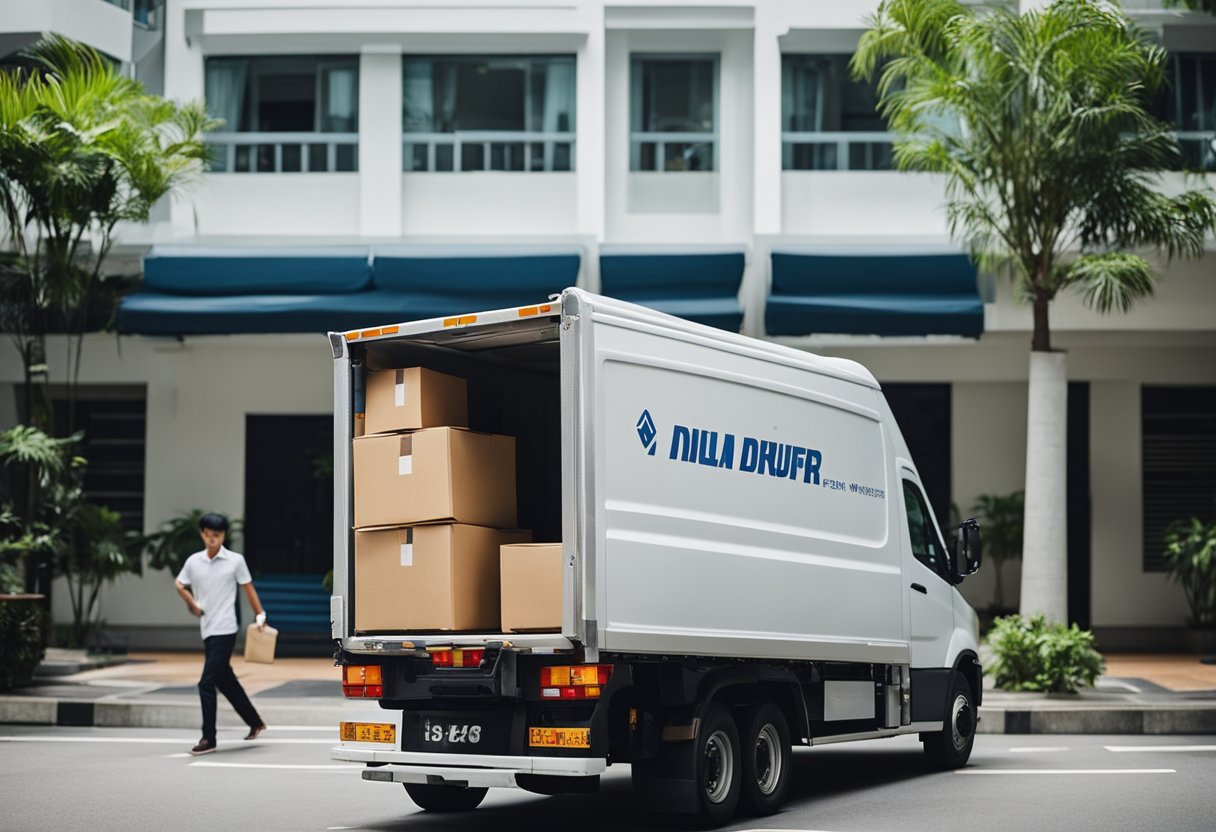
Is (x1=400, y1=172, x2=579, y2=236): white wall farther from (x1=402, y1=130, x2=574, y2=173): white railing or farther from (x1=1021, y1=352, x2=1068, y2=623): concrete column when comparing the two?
(x1=1021, y1=352, x2=1068, y2=623): concrete column

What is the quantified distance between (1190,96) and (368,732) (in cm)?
1597

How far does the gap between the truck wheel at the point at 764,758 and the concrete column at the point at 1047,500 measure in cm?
739

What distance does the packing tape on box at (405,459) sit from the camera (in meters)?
8.65

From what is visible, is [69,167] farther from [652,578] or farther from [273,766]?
[652,578]

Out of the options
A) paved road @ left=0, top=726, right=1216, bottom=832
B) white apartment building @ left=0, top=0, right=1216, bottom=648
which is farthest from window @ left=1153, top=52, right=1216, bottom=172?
paved road @ left=0, top=726, right=1216, bottom=832

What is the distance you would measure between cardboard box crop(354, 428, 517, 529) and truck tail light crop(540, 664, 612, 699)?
1.08m

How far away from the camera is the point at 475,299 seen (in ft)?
61.0

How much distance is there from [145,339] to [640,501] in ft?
45.1

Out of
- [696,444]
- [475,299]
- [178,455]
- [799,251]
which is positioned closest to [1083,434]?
[799,251]

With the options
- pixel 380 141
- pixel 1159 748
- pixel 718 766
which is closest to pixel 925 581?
pixel 718 766

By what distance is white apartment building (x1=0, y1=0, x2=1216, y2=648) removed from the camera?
1859cm

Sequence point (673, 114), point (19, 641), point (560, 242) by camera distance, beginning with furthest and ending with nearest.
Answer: point (673, 114) → point (560, 242) → point (19, 641)

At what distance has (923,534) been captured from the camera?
11203 millimetres

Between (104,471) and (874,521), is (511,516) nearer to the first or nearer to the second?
(874,521)
